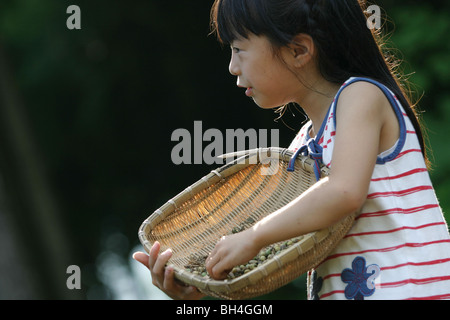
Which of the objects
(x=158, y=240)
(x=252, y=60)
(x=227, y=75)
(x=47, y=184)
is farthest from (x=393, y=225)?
(x=47, y=184)

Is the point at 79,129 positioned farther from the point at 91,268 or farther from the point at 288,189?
the point at 288,189

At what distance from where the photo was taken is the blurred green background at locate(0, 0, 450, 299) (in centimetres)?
401

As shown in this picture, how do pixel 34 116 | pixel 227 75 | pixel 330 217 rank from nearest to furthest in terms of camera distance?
pixel 330 217
pixel 227 75
pixel 34 116

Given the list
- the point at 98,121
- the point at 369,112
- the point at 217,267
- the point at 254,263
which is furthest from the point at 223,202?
the point at 98,121

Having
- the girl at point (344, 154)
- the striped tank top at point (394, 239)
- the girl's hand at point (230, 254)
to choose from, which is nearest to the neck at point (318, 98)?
the girl at point (344, 154)

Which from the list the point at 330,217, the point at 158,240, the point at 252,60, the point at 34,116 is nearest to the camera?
the point at 330,217

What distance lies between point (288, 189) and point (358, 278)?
0.31m

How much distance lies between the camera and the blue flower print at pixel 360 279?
1.42 metres

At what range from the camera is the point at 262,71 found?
1.62 meters

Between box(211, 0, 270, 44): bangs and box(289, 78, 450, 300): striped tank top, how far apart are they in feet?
0.82

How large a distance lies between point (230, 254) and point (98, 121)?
2989 mm

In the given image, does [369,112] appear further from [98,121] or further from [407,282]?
[98,121]

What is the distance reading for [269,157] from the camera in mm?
1678

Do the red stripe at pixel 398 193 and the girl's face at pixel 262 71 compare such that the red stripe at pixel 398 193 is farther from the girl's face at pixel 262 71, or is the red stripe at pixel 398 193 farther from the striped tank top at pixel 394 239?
the girl's face at pixel 262 71
